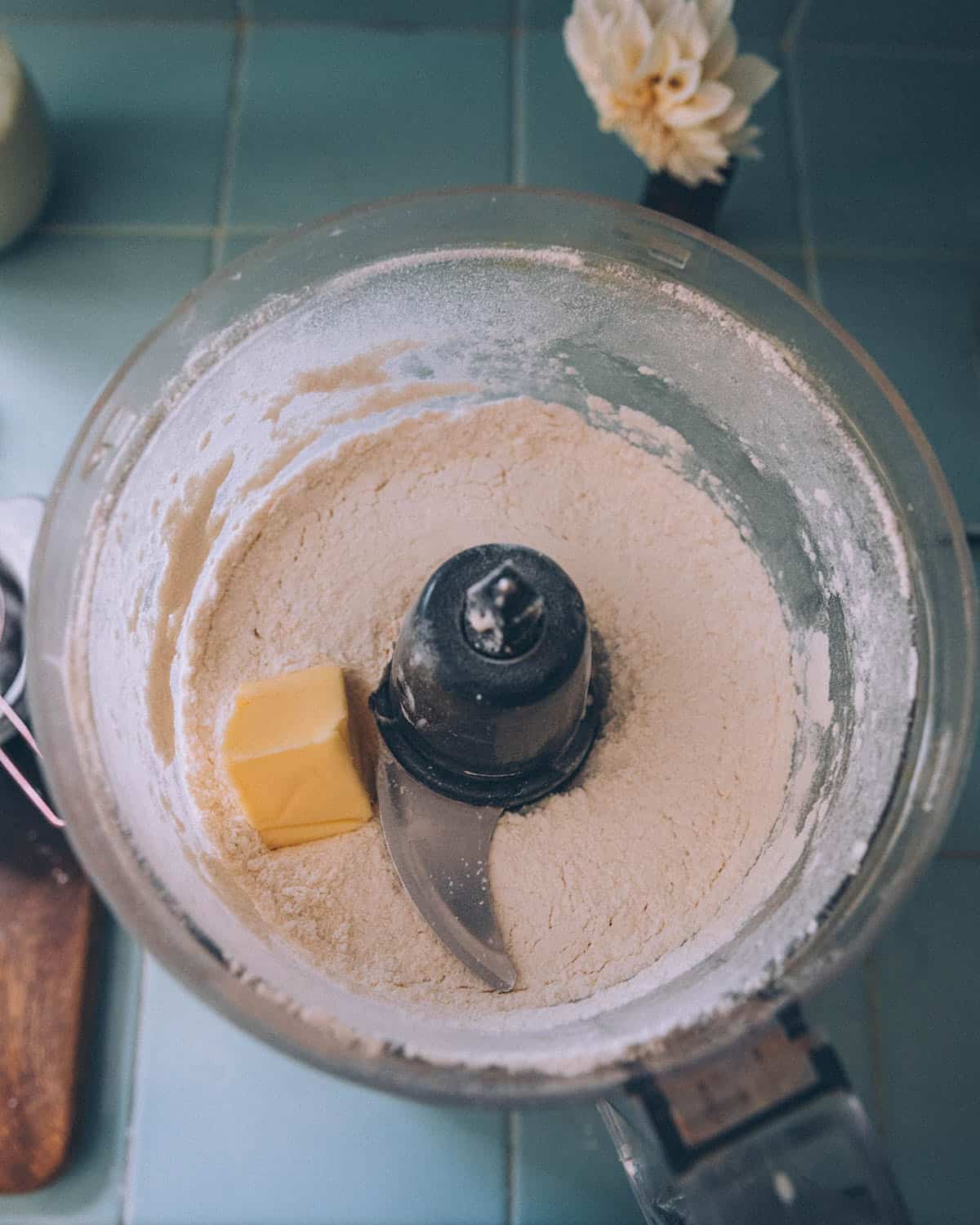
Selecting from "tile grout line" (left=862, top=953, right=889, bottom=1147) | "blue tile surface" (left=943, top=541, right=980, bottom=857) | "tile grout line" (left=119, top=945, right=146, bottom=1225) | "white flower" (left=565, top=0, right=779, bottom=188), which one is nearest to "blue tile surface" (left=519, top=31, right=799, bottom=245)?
"white flower" (left=565, top=0, right=779, bottom=188)

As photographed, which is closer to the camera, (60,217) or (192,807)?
(192,807)

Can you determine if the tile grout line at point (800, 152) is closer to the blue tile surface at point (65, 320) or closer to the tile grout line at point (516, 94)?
the tile grout line at point (516, 94)

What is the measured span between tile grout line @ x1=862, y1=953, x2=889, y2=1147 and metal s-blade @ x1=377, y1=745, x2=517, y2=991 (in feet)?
0.90

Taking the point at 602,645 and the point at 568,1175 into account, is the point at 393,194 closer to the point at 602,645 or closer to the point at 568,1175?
the point at 602,645

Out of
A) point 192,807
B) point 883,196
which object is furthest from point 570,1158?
point 883,196

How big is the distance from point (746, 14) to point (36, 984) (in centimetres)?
85

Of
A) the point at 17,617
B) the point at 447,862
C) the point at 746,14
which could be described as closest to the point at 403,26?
the point at 746,14

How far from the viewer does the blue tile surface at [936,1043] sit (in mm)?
588

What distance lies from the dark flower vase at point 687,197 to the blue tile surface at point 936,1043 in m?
0.46

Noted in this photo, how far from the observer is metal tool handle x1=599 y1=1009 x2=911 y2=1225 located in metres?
0.34

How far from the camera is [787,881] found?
463 mm

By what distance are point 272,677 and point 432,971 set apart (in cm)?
17

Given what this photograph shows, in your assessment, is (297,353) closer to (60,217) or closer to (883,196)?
(60,217)

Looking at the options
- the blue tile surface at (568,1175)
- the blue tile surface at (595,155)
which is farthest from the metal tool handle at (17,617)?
the blue tile surface at (595,155)
